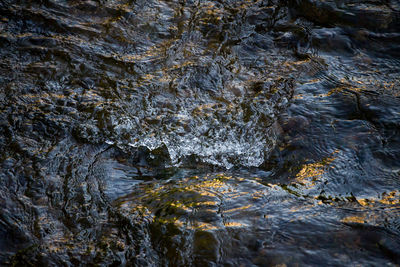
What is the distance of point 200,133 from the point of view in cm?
411

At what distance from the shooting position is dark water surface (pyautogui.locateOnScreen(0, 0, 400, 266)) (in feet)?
9.20

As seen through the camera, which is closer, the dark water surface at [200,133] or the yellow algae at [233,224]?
the dark water surface at [200,133]

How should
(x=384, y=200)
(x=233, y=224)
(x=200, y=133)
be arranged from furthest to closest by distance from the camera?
(x=200, y=133)
(x=384, y=200)
(x=233, y=224)

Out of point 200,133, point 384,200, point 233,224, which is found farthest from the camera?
point 200,133

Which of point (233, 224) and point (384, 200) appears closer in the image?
point (233, 224)

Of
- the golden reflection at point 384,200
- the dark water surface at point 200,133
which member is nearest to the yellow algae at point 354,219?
the dark water surface at point 200,133

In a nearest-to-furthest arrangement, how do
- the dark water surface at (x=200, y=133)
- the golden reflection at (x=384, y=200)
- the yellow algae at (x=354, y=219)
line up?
the dark water surface at (x=200, y=133), the yellow algae at (x=354, y=219), the golden reflection at (x=384, y=200)

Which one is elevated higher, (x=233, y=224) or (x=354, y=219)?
(x=354, y=219)

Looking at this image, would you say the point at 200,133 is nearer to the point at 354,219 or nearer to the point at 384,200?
the point at 354,219

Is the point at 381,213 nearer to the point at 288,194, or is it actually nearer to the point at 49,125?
the point at 288,194

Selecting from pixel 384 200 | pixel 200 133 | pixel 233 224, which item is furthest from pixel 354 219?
pixel 200 133

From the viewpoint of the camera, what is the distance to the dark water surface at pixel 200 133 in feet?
9.20

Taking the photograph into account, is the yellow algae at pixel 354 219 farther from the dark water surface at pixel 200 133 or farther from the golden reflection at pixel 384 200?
the golden reflection at pixel 384 200

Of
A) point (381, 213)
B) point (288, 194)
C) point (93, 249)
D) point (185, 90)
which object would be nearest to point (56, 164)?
point (93, 249)
